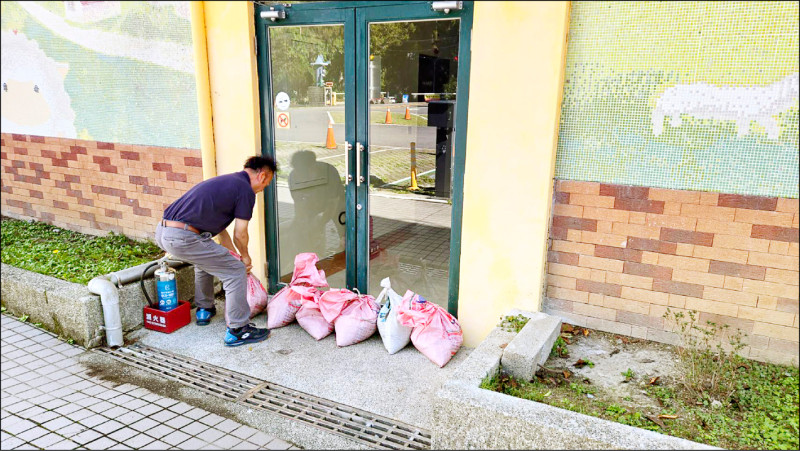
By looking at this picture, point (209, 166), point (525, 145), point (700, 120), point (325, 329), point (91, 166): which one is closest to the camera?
point (700, 120)

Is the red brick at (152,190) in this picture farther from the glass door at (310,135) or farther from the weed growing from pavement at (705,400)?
the weed growing from pavement at (705,400)

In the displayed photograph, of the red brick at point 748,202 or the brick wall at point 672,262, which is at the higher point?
the red brick at point 748,202

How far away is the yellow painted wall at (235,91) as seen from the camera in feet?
14.4

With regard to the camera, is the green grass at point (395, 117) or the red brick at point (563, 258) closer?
the red brick at point (563, 258)

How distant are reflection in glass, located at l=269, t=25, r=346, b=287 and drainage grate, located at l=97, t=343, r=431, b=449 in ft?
4.24

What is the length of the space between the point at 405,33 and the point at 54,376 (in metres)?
3.55

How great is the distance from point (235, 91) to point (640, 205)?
10.9 ft

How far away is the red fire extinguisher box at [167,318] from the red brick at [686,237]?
3757mm

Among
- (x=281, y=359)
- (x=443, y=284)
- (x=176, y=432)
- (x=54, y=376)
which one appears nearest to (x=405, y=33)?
(x=443, y=284)

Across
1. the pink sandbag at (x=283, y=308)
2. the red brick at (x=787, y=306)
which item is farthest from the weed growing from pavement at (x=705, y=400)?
the pink sandbag at (x=283, y=308)

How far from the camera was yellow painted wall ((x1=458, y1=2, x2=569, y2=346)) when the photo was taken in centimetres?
338

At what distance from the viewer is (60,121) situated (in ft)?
18.9

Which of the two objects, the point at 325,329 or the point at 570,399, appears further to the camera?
the point at 325,329

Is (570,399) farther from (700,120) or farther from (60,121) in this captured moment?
(60,121)
